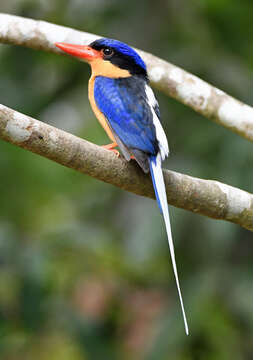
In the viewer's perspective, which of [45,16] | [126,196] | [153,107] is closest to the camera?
[153,107]

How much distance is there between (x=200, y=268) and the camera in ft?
14.5

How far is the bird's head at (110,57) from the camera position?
3330 mm

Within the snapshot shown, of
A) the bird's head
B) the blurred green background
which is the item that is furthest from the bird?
the blurred green background

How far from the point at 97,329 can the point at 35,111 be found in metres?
1.52

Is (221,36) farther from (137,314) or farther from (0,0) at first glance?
(137,314)

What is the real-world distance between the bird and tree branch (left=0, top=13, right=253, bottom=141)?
3.5 inches

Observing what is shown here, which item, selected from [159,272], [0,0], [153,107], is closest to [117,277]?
[159,272]

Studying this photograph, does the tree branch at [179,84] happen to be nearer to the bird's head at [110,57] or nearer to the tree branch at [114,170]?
the bird's head at [110,57]

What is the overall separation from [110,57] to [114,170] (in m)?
1.04

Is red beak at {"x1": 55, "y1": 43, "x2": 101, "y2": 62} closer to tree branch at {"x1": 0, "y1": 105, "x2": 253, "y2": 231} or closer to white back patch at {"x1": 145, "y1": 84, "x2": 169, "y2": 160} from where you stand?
white back patch at {"x1": 145, "y1": 84, "x2": 169, "y2": 160}

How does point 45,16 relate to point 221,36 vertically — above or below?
below

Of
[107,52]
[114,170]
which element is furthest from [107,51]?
[114,170]

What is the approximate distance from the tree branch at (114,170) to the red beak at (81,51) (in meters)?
0.85

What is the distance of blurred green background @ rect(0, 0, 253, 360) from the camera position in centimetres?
407
